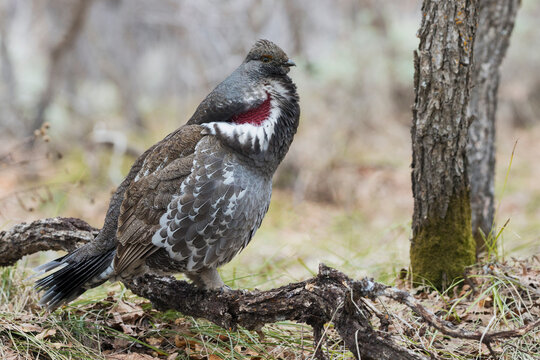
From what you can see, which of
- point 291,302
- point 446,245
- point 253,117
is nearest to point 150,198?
point 253,117

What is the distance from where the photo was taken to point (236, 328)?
3367 millimetres

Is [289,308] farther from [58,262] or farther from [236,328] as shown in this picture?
[58,262]

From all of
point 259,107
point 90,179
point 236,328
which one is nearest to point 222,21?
point 90,179

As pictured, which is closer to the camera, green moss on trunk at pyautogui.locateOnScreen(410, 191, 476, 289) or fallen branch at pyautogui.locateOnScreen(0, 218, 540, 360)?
fallen branch at pyautogui.locateOnScreen(0, 218, 540, 360)

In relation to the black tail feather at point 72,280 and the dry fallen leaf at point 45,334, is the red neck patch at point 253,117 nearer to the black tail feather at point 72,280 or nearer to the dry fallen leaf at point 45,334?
the black tail feather at point 72,280

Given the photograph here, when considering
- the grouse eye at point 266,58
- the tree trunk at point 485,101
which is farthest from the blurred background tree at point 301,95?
the grouse eye at point 266,58

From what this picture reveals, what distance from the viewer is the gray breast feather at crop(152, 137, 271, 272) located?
3293 mm

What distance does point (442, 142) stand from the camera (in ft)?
12.3

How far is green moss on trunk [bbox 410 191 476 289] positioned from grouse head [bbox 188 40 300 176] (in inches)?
52.6

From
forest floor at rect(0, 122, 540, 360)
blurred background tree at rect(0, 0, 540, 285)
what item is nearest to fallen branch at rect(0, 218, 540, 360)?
forest floor at rect(0, 122, 540, 360)

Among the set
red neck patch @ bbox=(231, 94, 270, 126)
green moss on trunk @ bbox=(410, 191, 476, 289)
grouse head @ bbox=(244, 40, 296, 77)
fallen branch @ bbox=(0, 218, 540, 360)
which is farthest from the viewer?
green moss on trunk @ bbox=(410, 191, 476, 289)

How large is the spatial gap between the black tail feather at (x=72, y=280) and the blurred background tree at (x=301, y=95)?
2612mm

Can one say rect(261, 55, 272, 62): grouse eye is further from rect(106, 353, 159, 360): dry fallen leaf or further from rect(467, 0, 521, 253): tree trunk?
rect(106, 353, 159, 360): dry fallen leaf

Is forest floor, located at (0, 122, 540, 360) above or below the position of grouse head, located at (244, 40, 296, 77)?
below
